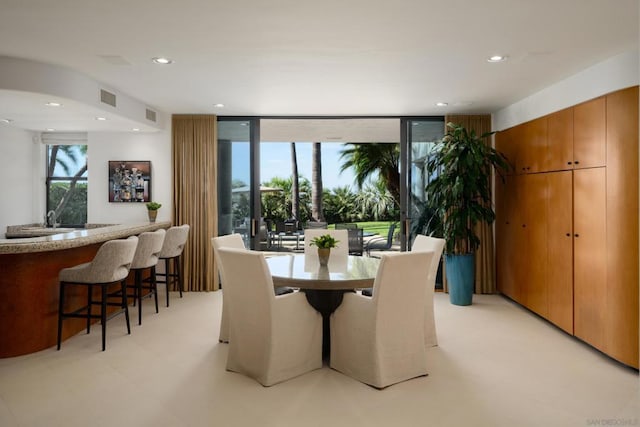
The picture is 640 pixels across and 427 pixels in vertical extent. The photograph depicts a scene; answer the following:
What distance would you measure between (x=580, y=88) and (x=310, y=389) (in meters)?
3.60

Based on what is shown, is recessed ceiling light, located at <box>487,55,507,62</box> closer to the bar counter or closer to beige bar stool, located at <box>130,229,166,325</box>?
beige bar stool, located at <box>130,229,166,325</box>

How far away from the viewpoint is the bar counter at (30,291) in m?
3.74

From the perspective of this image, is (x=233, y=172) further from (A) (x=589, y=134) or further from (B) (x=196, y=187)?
(A) (x=589, y=134)

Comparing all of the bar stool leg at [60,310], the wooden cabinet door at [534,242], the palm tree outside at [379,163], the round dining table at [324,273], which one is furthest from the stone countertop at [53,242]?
the palm tree outside at [379,163]

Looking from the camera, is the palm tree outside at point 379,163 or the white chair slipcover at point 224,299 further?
the palm tree outside at point 379,163

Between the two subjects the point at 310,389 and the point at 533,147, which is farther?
the point at 533,147

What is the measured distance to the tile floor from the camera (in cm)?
271

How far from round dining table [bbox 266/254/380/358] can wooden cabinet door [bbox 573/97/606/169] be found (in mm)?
2043

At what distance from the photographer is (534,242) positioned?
4926mm

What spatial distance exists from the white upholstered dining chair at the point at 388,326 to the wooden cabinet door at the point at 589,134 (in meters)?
1.81

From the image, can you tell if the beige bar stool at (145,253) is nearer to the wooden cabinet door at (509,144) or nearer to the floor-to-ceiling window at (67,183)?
the floor-to-ceiling window at (67,183)

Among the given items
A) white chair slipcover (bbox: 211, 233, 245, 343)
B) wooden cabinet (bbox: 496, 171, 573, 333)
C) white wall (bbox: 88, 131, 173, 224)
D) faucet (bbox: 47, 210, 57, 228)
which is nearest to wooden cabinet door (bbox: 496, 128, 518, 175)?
wooden cabinet (bbox: 496, 171, 573, 333)

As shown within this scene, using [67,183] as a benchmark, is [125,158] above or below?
above

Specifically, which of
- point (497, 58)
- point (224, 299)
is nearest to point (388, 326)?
point (224, 299)
